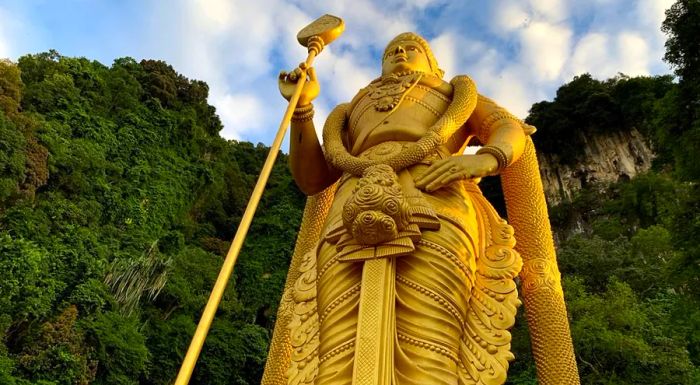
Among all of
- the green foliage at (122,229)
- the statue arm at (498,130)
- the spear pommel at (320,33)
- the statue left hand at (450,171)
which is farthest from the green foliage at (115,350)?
the statue left hand at (450,171)

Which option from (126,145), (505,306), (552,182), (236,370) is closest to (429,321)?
(505,306)

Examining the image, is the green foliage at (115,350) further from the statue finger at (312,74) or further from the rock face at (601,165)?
the rock face at (601,165)

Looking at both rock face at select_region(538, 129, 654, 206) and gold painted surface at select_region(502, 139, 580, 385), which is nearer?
gold painted surface at select_region(502, 139, 580, 385)

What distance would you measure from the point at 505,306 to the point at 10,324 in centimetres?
1013

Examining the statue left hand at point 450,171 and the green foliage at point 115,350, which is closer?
the statue left hand at point 450,171

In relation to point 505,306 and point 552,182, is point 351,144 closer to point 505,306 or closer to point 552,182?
point 505,306

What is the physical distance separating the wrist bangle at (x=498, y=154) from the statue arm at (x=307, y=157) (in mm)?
937

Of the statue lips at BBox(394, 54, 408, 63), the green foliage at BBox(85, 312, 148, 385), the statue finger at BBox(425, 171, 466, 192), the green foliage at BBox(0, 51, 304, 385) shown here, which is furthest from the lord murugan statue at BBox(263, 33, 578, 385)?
the green foliage at BBox(85, 312, 148, 385)

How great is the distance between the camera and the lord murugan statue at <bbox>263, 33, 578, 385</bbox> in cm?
253

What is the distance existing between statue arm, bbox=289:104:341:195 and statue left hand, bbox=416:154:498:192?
0.82 m

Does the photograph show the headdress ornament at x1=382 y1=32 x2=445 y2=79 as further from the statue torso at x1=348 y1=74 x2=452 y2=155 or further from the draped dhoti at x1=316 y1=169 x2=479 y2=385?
the draped dhoti at x1=316 y1=169 x2=479 y2=385

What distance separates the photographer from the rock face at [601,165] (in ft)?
81.3

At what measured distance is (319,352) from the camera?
267cm

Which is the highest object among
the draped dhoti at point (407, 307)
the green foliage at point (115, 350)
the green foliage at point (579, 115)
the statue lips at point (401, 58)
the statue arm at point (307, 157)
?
the green foliage at point (579, 115)
